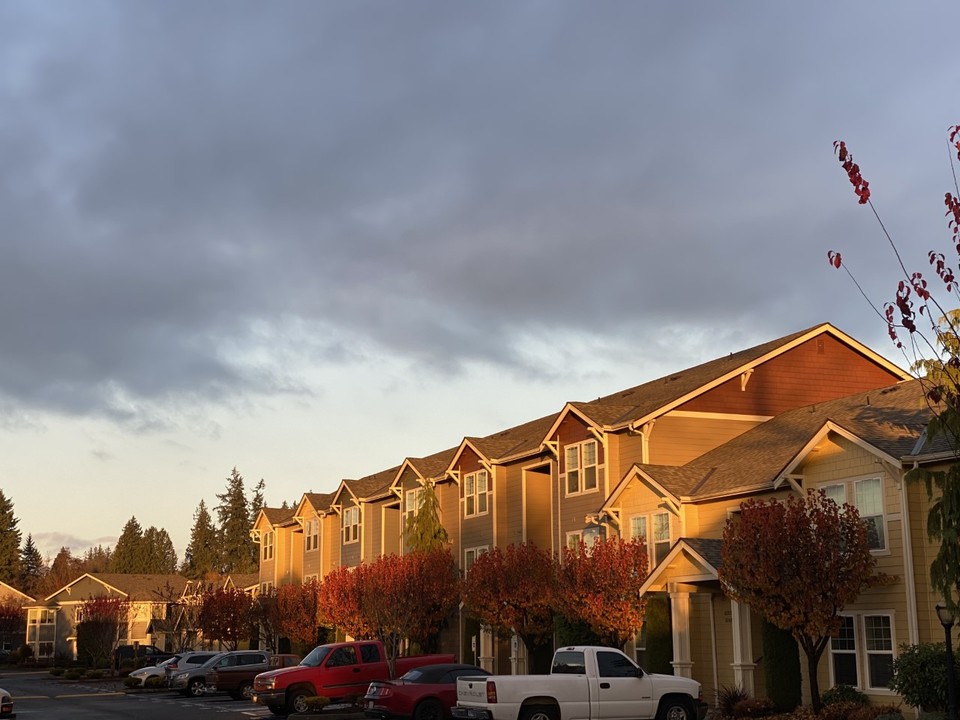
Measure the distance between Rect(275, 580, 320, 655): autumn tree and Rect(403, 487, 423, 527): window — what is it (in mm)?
6173

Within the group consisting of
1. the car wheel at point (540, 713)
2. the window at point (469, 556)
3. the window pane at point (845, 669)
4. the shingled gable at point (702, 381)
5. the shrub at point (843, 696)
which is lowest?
the shrub at point (843, 696)

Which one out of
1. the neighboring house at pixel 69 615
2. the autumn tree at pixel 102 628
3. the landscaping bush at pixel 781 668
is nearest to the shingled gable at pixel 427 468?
the landscaping bush at pixel 781 668

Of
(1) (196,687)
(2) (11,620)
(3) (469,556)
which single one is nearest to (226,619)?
(1) (196,687)

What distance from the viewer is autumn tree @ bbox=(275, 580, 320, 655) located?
54.9m

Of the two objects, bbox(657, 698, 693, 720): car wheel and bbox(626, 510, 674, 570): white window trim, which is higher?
bbox(626, 510, 674, 570): white window trim

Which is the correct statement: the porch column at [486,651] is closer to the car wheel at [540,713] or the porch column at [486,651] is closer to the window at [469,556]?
the window at [469,556]

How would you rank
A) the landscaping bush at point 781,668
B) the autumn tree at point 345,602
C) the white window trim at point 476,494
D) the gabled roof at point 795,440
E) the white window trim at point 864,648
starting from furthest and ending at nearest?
the autumn tree at point 345,602, the white window trim at point 476,494, the gabled roof at point 795,440, the landscaping bush at point 781,668, the white window trim at point 864,648

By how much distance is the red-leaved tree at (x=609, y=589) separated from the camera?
107 feet

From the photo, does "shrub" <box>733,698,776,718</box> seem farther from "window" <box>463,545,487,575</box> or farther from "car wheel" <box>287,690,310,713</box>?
"window" <box>463,545,487,575</box>

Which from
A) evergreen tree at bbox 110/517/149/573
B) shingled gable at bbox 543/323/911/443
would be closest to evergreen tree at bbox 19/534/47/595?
evergreen tree at bbox 110/517/149/573

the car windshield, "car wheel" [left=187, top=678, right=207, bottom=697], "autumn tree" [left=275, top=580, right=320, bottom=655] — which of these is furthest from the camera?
"autumn tree" [left=275, top=580, right=320, bottom=655]

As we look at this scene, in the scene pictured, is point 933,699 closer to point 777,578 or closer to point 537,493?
point 777,578

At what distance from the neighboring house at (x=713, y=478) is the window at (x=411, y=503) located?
149 millimetres

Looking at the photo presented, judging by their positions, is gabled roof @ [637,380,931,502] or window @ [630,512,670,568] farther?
window @ [630,512,670,568]
